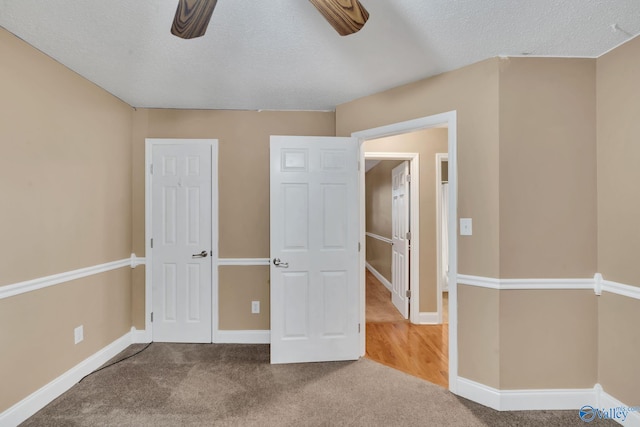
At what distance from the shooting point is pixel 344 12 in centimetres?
123

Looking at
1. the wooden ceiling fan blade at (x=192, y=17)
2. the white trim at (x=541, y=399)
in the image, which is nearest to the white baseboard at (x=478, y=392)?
the white trim at (x=541, y=399)

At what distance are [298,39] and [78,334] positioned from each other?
275 centimetres

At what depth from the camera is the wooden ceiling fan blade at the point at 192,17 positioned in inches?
45.6

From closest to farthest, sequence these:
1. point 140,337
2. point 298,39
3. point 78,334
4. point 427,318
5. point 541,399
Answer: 1. point 298,39
2. point 541,399
3. point 78,334
4. point 140,337
5. point 427,318

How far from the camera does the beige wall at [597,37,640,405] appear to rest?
178 centimetres

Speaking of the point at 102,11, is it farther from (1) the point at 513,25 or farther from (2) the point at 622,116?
(2) the point at 622,116

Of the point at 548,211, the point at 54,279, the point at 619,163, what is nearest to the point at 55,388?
the point at 54,279

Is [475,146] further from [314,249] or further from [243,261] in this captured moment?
[243,261]

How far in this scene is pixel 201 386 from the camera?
224 centimetres

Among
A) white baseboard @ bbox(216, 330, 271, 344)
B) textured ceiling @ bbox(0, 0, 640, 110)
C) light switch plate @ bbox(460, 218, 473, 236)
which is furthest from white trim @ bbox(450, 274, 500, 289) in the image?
white baseboard @ bbox(216, 330, 271, 344)

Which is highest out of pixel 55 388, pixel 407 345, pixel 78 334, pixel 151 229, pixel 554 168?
pixel 554 168

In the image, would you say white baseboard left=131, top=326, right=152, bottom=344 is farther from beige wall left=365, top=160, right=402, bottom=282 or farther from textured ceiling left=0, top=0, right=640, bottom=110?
beige wall left=365, top=160, right=402, bottom=282

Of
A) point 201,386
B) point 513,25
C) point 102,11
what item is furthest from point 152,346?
point 513,25

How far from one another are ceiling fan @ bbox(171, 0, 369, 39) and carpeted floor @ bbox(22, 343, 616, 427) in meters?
2.21
